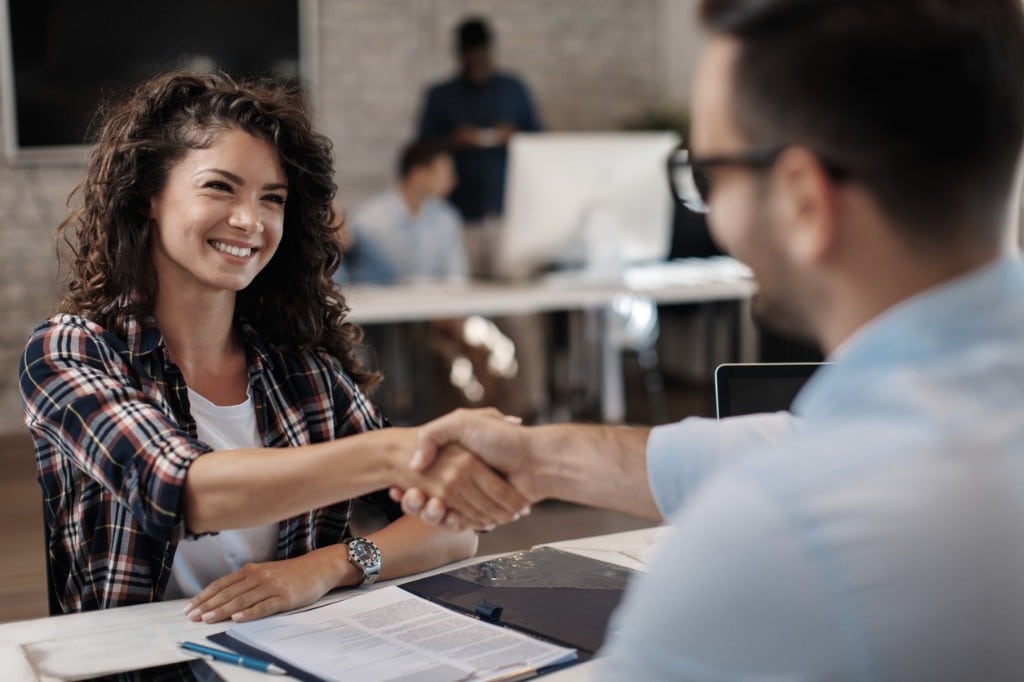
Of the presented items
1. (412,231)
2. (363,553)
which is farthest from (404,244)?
(363,553)

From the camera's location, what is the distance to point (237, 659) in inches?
47.6

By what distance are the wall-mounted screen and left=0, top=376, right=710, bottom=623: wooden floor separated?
1656 mm

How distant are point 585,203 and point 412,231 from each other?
3.29 feet

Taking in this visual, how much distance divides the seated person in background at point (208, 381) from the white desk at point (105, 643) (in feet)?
0.16

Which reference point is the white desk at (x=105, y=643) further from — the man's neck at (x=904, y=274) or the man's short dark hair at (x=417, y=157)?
the man's short dark hair at (x=417, y=157)

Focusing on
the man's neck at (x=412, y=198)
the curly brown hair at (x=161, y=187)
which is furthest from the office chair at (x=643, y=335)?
the curly brown hair at (x=161, y=187)

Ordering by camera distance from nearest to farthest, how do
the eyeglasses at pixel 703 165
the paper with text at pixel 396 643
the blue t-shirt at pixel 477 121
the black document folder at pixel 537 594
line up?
the eyeglasses at pixel 703 165, the paper with text at pixel 396 643, the black document folder at pixel 537 594, the blue t-shirt at pixel 477 121

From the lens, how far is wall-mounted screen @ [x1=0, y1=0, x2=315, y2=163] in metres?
5.56

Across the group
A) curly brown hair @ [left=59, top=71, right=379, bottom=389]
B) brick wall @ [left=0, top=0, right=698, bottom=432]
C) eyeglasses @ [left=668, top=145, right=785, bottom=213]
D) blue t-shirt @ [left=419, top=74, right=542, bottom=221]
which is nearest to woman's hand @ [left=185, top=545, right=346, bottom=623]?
curly brown hair @ [left=59, top=71, right=379, bottom=389]

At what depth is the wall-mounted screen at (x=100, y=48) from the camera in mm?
5562

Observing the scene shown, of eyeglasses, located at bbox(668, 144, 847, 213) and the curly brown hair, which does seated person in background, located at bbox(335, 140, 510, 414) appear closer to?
the curly brown hair

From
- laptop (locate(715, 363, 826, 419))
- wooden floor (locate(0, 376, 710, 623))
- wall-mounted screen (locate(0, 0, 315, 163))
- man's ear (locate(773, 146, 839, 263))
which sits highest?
wall-mounted screen (locate(0, 0, 315, 163))

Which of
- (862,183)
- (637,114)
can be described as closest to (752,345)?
(637,114)

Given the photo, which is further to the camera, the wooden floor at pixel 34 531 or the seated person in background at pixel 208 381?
the wooden floor at pixel 34 531
